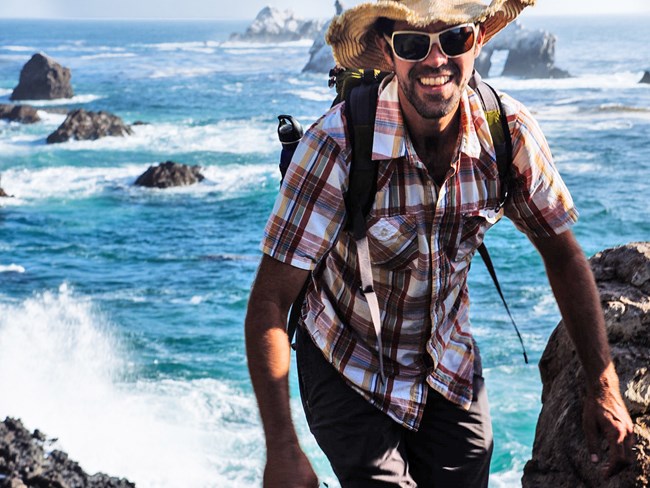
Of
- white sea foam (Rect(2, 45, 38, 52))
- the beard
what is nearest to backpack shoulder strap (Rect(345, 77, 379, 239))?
the beard

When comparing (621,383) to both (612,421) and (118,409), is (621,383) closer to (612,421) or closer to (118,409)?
(612,421)

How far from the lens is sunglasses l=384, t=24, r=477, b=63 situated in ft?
9.00

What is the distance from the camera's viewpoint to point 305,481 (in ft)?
7.76

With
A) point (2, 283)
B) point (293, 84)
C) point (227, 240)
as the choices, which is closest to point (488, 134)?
point (2, 283)

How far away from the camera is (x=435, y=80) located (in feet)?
8.93

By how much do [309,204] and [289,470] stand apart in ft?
2.16

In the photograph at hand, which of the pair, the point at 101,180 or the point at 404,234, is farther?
the point at 101,180

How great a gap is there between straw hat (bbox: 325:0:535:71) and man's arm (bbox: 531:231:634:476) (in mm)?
647

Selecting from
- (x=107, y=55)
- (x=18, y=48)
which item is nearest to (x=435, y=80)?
(x=107, y=55)

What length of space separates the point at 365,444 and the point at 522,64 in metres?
76.1

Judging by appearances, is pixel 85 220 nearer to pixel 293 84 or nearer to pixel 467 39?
pixel 467 39

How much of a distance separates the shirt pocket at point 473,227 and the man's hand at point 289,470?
2.45 ft

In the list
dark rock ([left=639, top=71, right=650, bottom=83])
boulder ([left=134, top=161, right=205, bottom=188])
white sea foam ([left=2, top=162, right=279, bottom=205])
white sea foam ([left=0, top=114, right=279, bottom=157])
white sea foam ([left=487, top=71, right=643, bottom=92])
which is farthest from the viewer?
dark rock ([left=639, top=71, right=650, bottom=83])

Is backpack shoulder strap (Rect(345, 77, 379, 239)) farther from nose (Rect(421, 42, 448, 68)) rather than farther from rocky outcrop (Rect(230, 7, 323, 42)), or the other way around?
rocky outcrop (Rect(230, 7, 323, 42))
